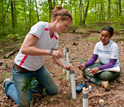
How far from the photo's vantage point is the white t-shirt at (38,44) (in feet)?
6.29

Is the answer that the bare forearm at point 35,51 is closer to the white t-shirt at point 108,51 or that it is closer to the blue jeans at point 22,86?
the blue jeans at point 22,86

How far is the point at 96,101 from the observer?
7.36 ft

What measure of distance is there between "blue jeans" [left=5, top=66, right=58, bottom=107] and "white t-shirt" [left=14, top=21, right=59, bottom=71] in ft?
0.60

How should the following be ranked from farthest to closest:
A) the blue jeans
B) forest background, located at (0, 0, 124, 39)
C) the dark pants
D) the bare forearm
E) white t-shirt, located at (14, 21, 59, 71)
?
1. forest background, located at (0, 0, 124, 39)
2. the dark pants
3. the blue jeans
4. white t-shirt, located at (14, 21, 59, 71)
5. the bare forearm

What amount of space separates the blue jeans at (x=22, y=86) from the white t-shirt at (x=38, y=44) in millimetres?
184

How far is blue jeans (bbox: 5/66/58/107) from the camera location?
2230mm

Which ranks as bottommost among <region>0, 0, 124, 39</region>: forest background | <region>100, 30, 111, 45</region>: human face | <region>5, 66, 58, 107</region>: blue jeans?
<region>5, 66, 58, 107</region>: blue jeans

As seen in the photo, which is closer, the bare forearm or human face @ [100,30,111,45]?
the bare forearm

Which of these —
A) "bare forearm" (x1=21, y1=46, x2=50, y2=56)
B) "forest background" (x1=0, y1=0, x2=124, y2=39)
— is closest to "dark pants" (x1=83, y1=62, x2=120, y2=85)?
"bare forearm" (x1=21, y1=46, x2=50, y2=56)

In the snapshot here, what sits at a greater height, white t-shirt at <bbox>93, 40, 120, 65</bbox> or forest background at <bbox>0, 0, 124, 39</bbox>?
forest background at <bbox>0, 0, 124, 39</bbox>

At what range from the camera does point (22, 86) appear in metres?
2.21

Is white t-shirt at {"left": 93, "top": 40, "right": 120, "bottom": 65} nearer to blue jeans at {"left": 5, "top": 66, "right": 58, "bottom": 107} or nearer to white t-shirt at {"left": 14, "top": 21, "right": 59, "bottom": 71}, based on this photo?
white t-shirt at {"left": 14, "top": 21, "right": 59, "bottom": 71}

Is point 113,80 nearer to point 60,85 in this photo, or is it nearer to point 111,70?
point 111,70

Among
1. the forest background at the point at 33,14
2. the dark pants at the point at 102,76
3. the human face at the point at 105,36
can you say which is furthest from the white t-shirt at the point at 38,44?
the forest background at the point at 33,14
